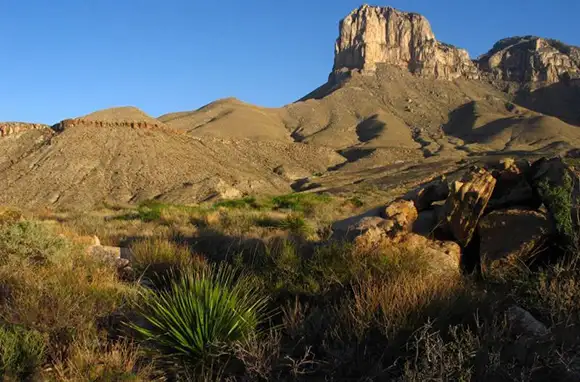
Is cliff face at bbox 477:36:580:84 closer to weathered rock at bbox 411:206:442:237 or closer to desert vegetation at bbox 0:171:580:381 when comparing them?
weathered rock at bbox 411:206:442:237

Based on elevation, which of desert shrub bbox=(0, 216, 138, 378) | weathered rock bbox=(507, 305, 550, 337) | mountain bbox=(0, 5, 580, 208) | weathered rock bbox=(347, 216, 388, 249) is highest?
mountain bbox=(0, 5, 580, 208)

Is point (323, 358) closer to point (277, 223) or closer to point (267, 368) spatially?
point (267, 368)

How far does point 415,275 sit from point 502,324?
144 cm

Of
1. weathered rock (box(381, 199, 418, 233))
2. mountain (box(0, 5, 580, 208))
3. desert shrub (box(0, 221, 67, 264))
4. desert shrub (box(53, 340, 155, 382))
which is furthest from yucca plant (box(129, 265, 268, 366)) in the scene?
mountain (box(0, 5, 580, 208))

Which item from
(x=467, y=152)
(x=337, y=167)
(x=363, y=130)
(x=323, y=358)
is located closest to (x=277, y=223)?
(x=323, y=358)

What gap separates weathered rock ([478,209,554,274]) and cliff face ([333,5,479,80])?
159m

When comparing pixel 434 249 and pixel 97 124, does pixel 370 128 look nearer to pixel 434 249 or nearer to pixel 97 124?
pixel 97 124

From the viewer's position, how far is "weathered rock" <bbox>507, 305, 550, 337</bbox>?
4727 mm

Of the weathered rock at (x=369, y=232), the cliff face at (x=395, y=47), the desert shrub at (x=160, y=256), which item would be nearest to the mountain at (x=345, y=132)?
the cliff face at (x=395, y=47)

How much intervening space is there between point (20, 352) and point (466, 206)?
567 cm

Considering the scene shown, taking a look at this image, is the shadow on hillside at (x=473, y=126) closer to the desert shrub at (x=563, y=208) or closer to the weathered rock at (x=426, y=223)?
the weathered rock at (x=426, y=223)

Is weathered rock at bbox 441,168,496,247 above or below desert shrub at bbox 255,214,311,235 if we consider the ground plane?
above

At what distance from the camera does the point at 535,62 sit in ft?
548

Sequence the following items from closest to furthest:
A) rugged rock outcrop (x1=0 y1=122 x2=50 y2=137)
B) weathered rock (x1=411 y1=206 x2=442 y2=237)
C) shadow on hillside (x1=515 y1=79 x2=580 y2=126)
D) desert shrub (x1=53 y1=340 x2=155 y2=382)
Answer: desert shrub (x1=53 y1=340 x2=155 y2=382), weathered rock (x1=411 y1=206 x2=442 y2=237), rugged rock outcrop (x1=0 y1=122 x2=50 y2=137), shadow on hillside (x1=515 y1=79 x2=580 y2=126)
